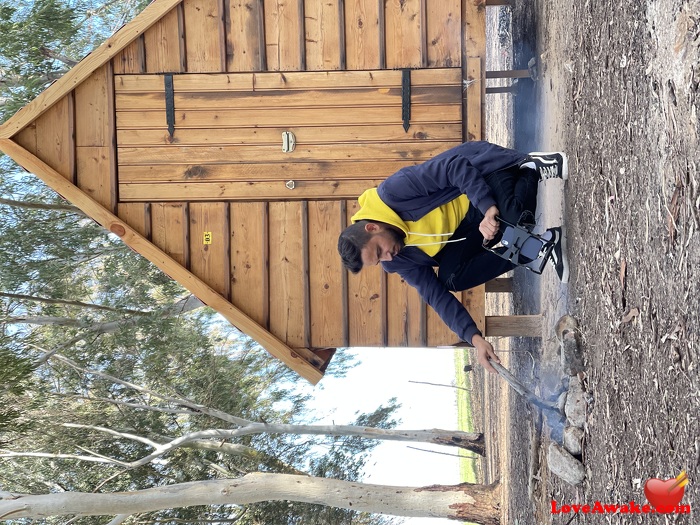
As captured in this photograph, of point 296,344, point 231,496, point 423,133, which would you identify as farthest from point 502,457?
point 423,133

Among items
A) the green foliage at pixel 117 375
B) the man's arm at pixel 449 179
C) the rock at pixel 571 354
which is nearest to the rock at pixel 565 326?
the rock at pixel 571 354

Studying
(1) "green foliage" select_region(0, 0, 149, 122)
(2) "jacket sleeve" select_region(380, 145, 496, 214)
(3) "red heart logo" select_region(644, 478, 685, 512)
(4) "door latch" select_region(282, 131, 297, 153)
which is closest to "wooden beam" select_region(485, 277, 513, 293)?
(4) "door latch" select_region(282, 131, 297, 153)

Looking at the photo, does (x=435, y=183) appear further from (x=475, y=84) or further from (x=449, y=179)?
(x=475, y=84)

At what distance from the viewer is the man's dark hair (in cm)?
397

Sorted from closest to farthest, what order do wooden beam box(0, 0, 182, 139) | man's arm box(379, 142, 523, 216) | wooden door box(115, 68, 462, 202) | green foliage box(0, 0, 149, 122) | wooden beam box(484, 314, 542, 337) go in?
man's arm box(379, 142, 523, 216)
wooden beam box(0, 0, 182, 139)
wooden door box(115, 68, 462, 202)
wooden beam box(484, 314, 542, 337)
green foliage box(0, 0, 149, 122)

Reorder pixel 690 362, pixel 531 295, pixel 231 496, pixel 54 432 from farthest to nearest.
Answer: pixel 54 432, pixel 231 496, pixel 531 295, pixel 690 362

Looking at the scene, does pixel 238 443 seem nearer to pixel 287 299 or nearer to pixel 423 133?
pixel 287 299

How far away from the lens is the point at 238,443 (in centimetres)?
1066

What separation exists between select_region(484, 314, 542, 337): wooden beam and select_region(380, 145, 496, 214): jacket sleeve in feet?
6.79

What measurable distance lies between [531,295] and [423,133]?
2.07 meters

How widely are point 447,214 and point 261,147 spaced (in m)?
2.13

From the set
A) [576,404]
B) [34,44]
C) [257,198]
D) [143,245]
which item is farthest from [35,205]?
[576,404]

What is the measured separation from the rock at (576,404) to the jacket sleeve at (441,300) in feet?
2.20

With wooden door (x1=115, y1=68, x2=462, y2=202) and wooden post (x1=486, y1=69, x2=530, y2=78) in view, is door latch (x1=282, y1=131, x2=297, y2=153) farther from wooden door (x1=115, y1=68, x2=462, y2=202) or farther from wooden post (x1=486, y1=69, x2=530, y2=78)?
wooden post (x1=486, y1=69, x2=530, y2=78)
